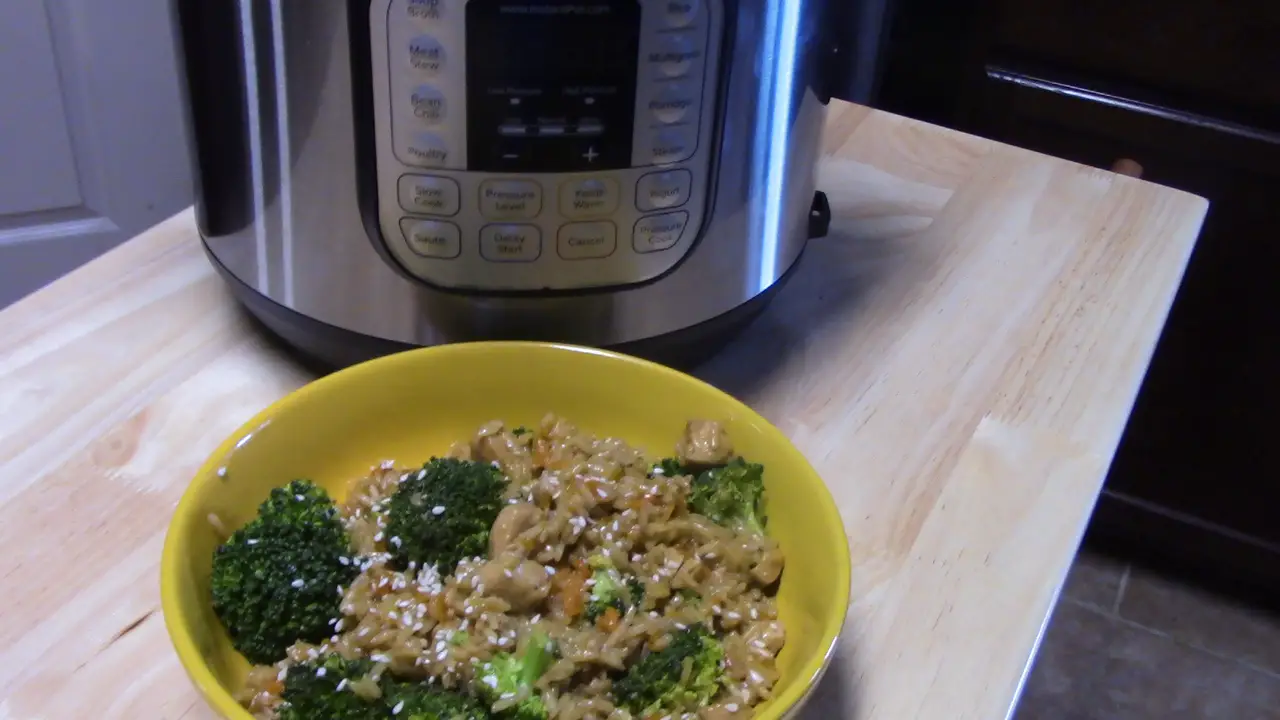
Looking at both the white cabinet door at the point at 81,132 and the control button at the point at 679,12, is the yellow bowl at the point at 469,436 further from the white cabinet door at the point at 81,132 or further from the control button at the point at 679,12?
the white cabinet door at the point at 81,132

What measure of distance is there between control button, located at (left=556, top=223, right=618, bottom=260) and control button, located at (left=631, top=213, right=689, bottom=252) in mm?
12

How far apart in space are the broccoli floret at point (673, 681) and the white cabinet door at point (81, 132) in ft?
3.71

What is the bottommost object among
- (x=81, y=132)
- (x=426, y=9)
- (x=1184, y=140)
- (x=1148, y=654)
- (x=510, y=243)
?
(x=1148, y=654)

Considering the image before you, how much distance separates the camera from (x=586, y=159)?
1.71 ft

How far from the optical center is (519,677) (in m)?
0.42

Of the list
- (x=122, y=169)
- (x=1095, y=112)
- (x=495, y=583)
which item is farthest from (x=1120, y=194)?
(x=122, y=169)

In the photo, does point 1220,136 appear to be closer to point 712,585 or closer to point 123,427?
point 712,585

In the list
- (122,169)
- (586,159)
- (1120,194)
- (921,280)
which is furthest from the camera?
(122,169)

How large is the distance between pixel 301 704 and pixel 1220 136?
113 centimetres

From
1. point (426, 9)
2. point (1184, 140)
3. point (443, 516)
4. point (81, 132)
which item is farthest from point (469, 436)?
point (81, 132)

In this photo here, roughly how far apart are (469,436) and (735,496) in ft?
0.49

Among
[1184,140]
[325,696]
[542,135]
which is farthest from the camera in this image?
[1184,140]

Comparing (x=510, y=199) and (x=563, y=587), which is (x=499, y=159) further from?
(x=563, y=587)

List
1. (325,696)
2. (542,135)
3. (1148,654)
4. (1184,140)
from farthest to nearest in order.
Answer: (1148,654) < (1184,140) < (542,135) < (325,696)
